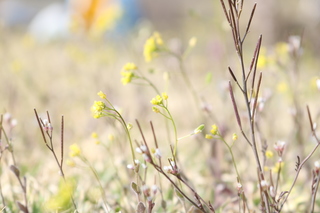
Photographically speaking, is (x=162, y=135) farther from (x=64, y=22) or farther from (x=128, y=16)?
(x=64, y=22)

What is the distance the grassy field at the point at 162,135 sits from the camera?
4.29ft

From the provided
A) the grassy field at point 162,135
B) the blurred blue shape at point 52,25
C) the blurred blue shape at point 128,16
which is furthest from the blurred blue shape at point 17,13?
the grassy field at point 162,135

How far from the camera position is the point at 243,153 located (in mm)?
2031

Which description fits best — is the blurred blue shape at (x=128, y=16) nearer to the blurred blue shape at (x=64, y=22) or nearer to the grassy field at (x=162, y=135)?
the blurred blue shape at (x=64, y=22)

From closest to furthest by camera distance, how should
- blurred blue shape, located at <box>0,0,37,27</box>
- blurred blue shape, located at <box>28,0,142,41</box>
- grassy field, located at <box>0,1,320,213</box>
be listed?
grassy field, located at <box>0,1,320,213</box>
blurred blue shape, located at <box>28,0,142,41</box>
blurred blue shape, located at <box>0,0,37,27</box>

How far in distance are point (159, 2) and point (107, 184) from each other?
10289 millimetres

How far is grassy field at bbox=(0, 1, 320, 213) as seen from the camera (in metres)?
1.31

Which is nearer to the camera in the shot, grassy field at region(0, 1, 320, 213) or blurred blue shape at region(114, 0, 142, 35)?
grassy field at region(0, 1, 320, 213)

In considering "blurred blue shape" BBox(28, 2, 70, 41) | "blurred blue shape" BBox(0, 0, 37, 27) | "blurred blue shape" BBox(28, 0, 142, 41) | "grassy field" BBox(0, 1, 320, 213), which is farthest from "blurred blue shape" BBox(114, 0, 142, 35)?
"blurred blue shape" BBox(0, 0, 37, 27)

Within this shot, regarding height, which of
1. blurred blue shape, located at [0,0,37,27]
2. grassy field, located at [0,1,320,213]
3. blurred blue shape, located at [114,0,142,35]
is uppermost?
blurred blue shape, located at [0,0,37,27]

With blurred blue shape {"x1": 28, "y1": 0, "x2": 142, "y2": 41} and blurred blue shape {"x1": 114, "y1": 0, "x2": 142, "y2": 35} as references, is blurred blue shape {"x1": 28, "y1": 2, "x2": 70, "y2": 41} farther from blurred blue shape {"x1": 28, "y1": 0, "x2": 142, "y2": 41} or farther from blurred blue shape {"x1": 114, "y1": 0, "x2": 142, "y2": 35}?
blurred blue shape {"x1": 114, "y1": 0, "x2": 142, "y2": 35}

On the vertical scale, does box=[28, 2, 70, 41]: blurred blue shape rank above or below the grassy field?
above

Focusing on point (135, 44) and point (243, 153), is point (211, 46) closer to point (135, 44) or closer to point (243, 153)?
point (135, 44)

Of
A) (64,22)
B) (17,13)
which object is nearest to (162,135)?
(64,22)
